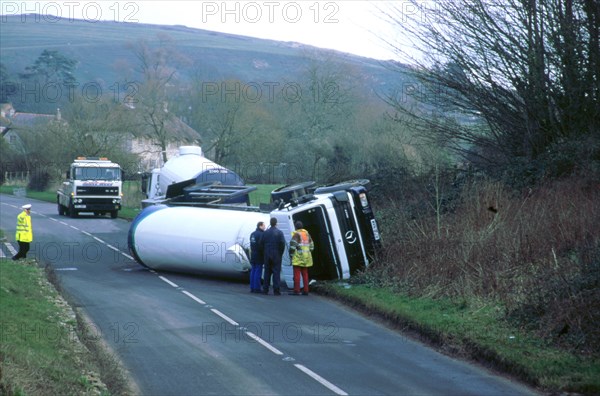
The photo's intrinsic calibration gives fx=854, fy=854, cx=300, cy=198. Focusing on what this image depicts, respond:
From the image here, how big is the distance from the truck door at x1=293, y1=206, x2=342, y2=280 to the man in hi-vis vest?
0.73 meters

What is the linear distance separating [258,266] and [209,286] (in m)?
1.96

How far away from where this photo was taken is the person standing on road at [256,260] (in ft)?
72.6

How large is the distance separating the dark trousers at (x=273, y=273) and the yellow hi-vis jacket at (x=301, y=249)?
52cm

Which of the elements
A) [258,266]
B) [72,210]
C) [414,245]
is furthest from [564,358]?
[72,210]

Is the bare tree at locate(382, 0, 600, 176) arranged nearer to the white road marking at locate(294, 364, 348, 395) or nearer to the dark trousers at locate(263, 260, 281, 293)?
the dark trousers at locate(263, 260, 281, 293)

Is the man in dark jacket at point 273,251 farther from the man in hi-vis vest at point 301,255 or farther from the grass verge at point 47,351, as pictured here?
the grass verge at point 47,351

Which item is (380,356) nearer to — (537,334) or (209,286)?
(537,334)

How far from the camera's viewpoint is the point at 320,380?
40.8 feet

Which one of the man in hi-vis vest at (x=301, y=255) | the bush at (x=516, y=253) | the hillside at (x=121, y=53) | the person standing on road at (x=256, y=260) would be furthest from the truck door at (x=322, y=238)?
the hillside at (x=121, y=53)

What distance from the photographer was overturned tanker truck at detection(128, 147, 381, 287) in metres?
22.8

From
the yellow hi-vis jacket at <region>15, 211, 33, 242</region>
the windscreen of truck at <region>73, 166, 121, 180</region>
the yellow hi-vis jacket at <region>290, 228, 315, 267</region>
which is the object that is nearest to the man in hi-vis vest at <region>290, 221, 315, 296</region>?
the yellow hi-vis jacket at <region>290, 228, 315, 267</region>

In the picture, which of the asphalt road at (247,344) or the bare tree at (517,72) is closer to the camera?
the asphalt road at (247,344)

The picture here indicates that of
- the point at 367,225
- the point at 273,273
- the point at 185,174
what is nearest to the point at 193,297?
the point at 273,273

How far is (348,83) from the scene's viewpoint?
6831cm
